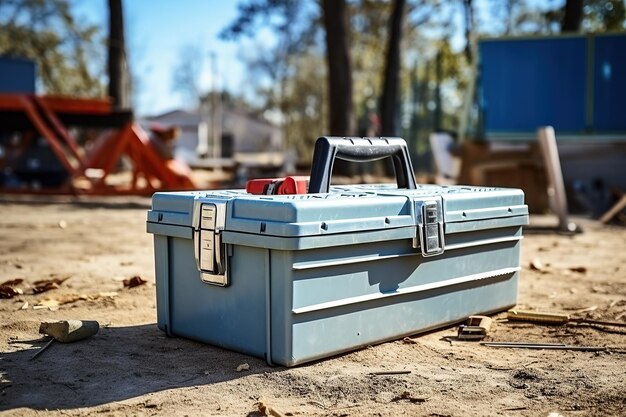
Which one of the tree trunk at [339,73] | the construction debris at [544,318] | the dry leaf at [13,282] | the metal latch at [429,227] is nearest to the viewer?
the metal latch at [429,227]

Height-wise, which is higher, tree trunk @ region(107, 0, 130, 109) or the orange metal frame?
tree trunk @ region(107, 0, 130, 109)

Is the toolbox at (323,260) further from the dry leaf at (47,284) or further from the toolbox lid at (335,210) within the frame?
the dry leaf at (47,284)

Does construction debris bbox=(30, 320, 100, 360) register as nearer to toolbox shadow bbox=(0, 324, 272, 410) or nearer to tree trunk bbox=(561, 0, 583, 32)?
toolbox shadow bbox=(0, 324, 272, 410)

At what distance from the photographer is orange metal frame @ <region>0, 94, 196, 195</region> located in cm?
1509

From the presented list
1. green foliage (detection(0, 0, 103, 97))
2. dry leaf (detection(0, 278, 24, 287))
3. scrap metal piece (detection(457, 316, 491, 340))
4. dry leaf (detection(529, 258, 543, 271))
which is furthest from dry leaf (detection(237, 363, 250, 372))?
green foliage (detection(0, 0, 103, 97))

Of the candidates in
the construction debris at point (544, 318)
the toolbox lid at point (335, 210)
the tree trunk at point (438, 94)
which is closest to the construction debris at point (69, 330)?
the toolbox lid at point (335, 210)

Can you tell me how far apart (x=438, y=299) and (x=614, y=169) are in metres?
10.5

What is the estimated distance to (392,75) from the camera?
21328 mm

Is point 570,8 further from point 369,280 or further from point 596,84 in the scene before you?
point 369,280

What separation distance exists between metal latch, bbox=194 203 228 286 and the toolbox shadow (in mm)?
403

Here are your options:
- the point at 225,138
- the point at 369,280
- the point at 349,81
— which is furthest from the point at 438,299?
the point at 225,138

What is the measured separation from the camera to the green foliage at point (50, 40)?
41.2 metres

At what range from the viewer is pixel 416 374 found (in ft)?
12.1

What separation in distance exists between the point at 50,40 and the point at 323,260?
41300 mm
